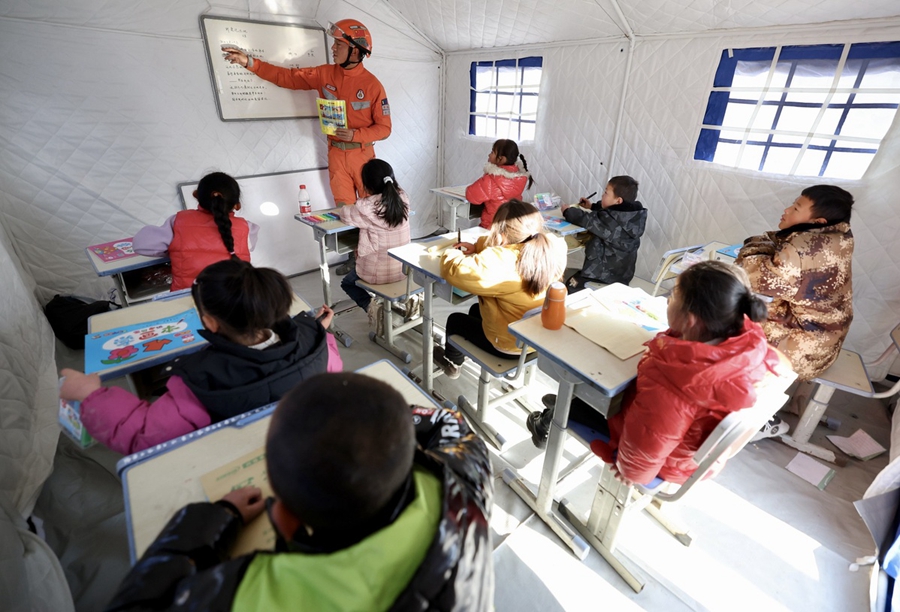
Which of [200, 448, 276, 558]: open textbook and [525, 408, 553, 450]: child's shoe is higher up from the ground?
[200, 448, 276, 558]: open textbook

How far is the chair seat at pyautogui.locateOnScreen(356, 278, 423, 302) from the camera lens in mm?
2639

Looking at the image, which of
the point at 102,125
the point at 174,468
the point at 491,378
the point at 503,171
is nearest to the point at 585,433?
the point at 491,378

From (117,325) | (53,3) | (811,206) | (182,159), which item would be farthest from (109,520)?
(811,206)

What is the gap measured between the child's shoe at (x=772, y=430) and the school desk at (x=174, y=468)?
2.25m

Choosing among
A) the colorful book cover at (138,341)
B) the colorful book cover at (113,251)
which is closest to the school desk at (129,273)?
the colorful book cover at (113,251)

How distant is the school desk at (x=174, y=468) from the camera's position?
91cm

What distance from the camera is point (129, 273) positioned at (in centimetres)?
252

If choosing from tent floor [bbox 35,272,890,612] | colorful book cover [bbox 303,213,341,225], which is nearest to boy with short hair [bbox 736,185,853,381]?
tent floor [bbox 35,272,890,612]

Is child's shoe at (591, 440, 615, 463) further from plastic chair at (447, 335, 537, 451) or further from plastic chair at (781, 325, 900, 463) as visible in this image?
plastic chair at (781, 325, 900, 463)

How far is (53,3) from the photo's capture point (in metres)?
2.56

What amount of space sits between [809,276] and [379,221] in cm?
225

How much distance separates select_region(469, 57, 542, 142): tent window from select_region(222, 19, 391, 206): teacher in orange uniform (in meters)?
1.36

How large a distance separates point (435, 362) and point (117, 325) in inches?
63.6

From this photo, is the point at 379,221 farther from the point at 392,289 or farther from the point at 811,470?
the point at 811,470
